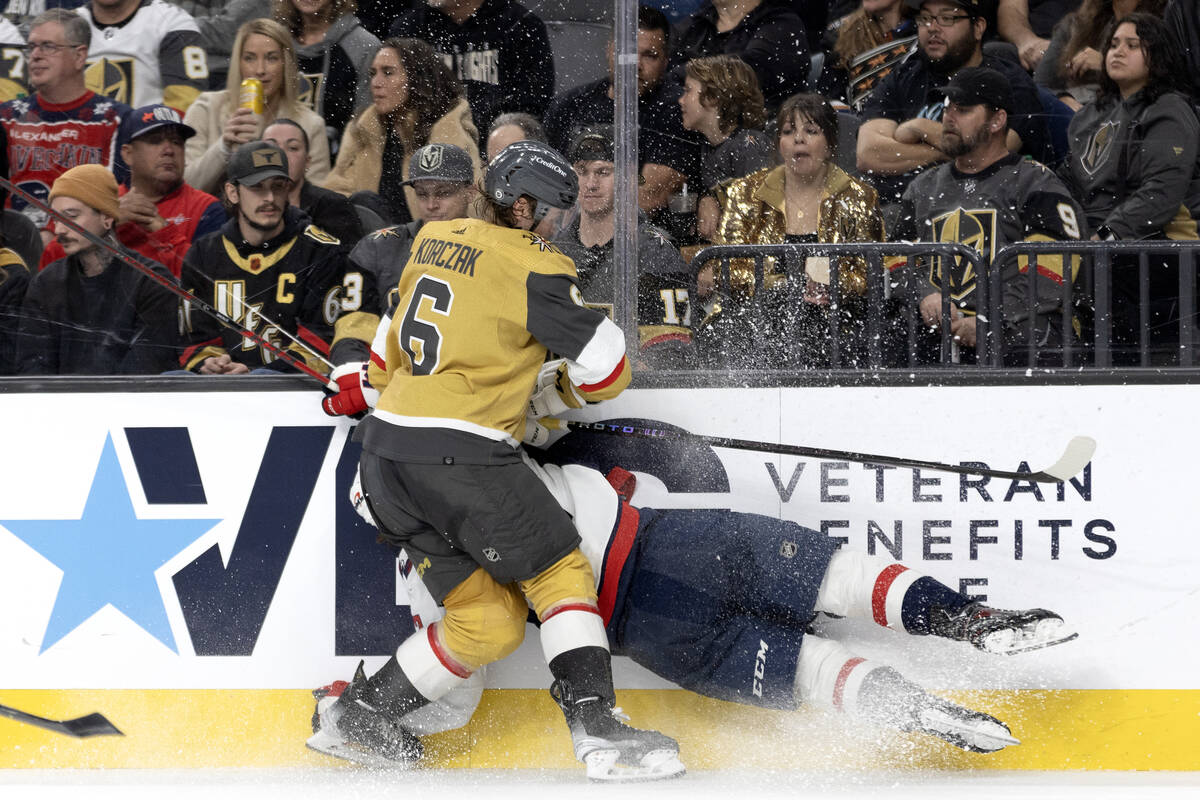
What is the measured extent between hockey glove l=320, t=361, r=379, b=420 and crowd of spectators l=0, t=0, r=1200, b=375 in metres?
0.15

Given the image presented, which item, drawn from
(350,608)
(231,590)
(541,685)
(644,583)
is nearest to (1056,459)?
(644,583)

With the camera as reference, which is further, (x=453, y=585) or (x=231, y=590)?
(x=231, y=590)

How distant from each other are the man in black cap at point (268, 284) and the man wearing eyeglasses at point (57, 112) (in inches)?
11.9

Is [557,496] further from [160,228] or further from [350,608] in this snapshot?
[160,228]

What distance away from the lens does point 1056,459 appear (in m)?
3.15

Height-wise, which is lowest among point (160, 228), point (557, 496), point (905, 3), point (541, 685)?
point (541, 685)

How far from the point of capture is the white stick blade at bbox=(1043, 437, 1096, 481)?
10.2ft

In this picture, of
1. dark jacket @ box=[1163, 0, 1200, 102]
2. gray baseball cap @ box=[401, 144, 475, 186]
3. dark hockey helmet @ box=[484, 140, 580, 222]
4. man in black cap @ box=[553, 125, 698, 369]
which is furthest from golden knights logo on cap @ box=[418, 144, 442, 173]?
dark jacket @ box=[1163, 0, 1200, 102]

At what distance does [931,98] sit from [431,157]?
1.18 metres

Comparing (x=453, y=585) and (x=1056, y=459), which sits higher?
(x=1056, y=459)

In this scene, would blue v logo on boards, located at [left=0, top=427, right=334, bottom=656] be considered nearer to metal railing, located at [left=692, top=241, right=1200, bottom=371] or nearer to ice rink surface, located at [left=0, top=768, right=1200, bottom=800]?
ice rink surface, located at [left=0, top=768, right=1200, bottom=800]

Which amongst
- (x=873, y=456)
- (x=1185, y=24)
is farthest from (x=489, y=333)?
(x=1185, y=24)

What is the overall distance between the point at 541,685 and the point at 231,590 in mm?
797

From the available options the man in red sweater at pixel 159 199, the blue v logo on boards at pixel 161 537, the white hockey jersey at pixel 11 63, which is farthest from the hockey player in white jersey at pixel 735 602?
the white hockey jersey at pixel 11 63
